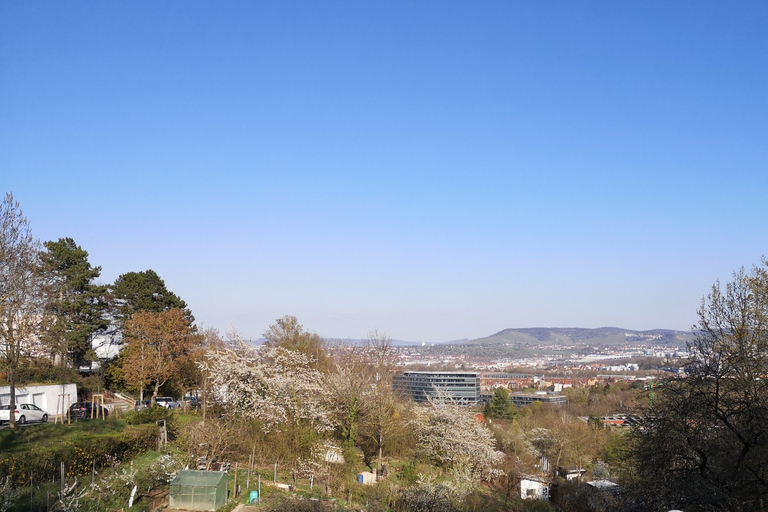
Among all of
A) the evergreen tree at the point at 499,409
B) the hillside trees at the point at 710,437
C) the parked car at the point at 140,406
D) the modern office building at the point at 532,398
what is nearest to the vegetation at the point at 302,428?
the hillside trees at the point at 710,437

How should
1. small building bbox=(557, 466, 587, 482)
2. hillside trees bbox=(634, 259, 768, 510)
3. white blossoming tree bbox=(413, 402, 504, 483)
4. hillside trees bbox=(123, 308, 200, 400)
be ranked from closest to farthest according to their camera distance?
hillside trees bbox=(634, 259, 768, 510) → white blossoming tree bbox=(413, 402, 504, 483) → hillside trees bbox=(123, 308, 200, 400) → small building bbox=(557, 466, 587, 482)

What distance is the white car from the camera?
70.3 feet

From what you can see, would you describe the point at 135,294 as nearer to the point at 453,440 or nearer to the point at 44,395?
the point at 44,395

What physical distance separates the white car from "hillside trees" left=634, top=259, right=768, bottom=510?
2144 cm

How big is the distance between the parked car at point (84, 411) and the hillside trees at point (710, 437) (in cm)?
2124

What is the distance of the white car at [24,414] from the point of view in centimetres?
2144

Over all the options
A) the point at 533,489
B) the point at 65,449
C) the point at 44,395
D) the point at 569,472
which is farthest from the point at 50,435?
the point at 569,472

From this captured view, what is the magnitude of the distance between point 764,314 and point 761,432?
512 centimetres

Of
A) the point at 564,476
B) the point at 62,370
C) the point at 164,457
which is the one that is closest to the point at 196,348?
the point at 62,370

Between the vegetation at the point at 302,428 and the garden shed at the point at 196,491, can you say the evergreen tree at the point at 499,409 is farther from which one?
the garden shed at the point at 196,491

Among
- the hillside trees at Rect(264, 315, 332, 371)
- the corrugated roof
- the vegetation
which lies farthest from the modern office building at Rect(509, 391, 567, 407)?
the corrugated roof

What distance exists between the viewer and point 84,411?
24.6 metres

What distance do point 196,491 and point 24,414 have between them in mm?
12358

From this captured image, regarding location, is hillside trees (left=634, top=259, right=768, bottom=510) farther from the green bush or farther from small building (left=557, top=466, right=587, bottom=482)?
small building (left=557, top=466, right=587, bottom=482)
